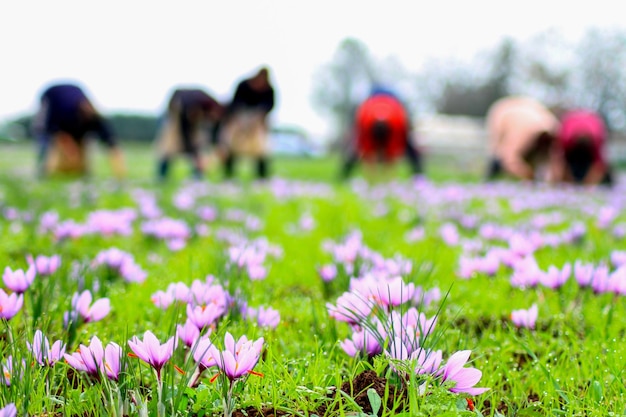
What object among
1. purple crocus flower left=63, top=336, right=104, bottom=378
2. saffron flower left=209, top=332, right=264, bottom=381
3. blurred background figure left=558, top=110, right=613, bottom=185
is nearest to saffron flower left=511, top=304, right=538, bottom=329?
saffron flower left=209, top=332, right=264, bottom=381

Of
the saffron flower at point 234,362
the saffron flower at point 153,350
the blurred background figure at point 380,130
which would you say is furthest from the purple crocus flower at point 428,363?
the blurred background figure at point 380,130

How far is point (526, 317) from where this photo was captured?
72.9 inches

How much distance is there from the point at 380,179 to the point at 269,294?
25.1 ft

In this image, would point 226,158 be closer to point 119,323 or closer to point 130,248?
point 130,248

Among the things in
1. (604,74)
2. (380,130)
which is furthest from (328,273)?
(604,74)

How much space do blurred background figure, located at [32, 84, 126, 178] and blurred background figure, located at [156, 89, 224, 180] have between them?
0.77 m

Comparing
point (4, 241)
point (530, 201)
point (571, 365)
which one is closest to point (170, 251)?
point (4, 241)

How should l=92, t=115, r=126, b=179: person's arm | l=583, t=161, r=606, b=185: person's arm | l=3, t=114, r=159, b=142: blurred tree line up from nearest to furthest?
1. l=92, t=115, r=126, b=179: person's arm
2. l=583, t=161, r=606, b=185: person's arm
3. l=3, t=114, r=159, b=142: blurred tree

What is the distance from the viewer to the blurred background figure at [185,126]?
33.4ft

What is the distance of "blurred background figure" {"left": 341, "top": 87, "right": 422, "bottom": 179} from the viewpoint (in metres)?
9.47

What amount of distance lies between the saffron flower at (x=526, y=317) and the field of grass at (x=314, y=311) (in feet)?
0.14

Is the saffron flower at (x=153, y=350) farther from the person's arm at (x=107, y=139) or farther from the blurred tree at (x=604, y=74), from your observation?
the blurred tree at (x=604, y=74)

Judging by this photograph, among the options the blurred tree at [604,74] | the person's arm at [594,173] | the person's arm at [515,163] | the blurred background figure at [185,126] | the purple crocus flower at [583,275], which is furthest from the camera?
the blurred tree at [604,74]

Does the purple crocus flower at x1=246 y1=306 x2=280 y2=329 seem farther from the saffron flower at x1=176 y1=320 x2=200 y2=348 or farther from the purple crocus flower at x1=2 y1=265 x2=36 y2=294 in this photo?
the purple crocus flower at x1=2 y1=265 x2=36 y2=294
